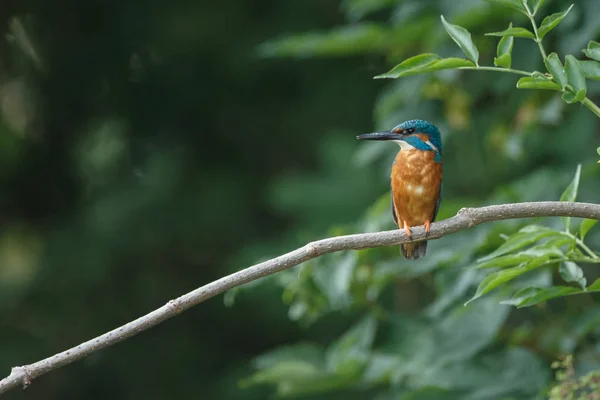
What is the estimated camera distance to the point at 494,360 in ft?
12.2

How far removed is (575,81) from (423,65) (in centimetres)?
38

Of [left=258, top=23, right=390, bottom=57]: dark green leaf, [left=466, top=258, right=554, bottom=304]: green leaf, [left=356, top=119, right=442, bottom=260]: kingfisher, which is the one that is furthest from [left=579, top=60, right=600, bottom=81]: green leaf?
[left=258, top=23, right=390, bottom=57]: dark green leaf

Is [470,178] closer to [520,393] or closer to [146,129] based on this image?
[520,393]

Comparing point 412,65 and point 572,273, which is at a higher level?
point 412,65

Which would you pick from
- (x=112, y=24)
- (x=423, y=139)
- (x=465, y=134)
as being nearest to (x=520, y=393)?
(x=423, y=139)

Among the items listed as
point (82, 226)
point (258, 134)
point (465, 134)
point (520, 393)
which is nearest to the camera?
point (520, 393)

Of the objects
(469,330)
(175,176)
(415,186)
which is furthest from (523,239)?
(175,176)

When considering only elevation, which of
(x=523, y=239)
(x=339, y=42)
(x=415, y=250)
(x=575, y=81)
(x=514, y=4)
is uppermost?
(x=339, y=42)

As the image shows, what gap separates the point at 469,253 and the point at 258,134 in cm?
310

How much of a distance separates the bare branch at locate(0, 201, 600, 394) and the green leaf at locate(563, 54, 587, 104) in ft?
0.88

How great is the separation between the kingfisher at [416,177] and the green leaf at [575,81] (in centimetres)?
158

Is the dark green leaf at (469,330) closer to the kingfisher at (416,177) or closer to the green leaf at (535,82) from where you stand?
the kingfisher at (416,177)

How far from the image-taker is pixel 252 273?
7.07 feet

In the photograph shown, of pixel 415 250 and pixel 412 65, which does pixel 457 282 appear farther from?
pixel 412 65
